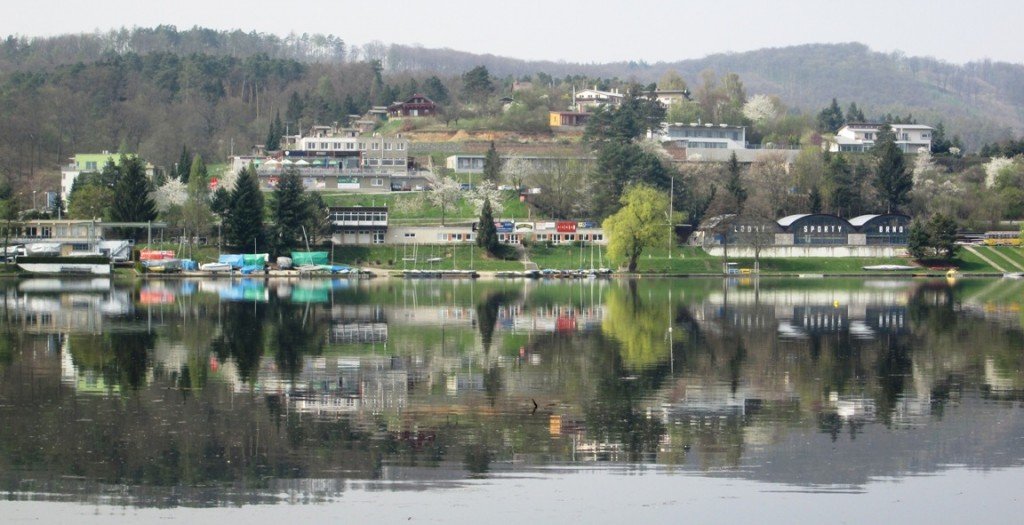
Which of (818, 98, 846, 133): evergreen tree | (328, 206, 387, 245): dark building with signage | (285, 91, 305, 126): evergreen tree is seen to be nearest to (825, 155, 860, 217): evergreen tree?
(328, 206, 387, 245): dark building with signage

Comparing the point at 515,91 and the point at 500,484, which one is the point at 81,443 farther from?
the point at 515,91

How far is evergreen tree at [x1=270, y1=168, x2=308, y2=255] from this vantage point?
80.2 m

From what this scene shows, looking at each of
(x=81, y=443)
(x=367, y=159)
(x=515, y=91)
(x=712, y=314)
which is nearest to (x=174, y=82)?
(x=515, y=91)

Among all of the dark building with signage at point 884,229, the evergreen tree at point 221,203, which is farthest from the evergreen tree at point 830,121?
→ the evergreen tree at point 221,203

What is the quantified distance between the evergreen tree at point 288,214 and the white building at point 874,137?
58.7 m

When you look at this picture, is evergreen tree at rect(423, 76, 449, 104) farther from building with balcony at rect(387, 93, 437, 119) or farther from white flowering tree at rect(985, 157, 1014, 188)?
white flowering tree at rect(985, 157, 1014, 188)

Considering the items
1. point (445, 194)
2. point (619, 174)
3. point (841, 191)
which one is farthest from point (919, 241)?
point (445, 194)

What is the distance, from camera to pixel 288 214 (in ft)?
264

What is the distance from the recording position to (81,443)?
2055cm

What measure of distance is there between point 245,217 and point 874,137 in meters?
67.4

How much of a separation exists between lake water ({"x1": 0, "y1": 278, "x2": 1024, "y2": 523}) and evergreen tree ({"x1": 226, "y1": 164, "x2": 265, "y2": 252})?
3491 cm

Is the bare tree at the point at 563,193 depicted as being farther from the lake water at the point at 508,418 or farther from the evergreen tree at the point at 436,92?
the lake water at the point at 508,418

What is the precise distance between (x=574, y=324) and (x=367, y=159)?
6367cm

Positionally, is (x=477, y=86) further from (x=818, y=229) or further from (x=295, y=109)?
(x=818, y=229)
